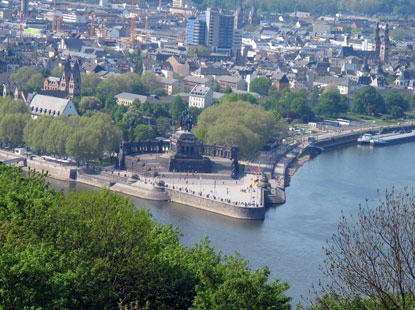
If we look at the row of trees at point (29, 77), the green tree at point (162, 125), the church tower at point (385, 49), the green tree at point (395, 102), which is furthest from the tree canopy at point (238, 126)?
the church tower at point (385, 49)

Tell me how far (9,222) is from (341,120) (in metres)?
57.0

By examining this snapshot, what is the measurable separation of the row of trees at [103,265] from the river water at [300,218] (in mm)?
8827

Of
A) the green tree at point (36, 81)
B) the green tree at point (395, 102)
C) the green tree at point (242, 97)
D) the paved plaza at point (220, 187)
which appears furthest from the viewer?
the green tree at point (395, 102)

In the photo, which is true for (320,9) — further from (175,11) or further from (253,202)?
(253,202)

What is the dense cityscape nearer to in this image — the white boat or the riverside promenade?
the riverside promenade

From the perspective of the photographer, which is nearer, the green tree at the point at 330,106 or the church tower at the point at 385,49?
the green tree at the point at 330,106

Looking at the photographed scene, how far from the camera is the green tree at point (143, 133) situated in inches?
2298

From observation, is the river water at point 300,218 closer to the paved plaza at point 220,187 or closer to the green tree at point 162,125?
the paved plaza at point 220,187

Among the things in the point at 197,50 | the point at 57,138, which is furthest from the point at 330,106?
the point at 197,50

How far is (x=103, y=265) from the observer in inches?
866

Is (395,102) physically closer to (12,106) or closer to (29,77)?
(29,77)

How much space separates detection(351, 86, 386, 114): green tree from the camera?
82512 mm

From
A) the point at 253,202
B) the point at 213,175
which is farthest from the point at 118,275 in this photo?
the point at 213,175

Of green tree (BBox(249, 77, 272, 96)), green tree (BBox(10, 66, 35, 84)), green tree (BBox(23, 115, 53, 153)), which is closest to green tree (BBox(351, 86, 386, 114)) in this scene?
green tree (BBox(249, 77, 272, 96))
